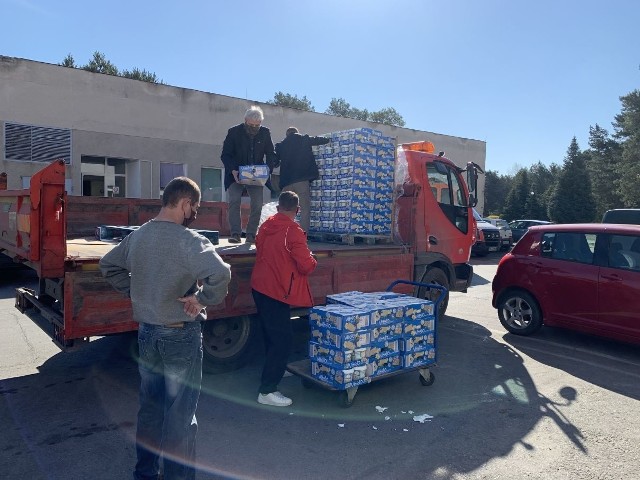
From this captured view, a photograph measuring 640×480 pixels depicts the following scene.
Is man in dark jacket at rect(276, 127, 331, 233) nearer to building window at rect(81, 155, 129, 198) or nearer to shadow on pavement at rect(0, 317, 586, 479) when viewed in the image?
shadow on pavement at rect(0, 317, 586, 479)

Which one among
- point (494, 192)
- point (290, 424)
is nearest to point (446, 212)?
point (290, 424)

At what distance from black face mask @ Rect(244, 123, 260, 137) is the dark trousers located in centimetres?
273

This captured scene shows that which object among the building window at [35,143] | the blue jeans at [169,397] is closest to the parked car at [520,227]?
the building window at [35,143]

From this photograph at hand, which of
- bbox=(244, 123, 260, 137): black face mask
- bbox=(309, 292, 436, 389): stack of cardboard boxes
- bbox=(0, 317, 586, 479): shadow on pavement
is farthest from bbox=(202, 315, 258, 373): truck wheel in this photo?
bbox=(244, 123, 260, 137): black face mask

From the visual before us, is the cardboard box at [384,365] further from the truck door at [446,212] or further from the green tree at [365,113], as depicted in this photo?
the green tree at [365,113]

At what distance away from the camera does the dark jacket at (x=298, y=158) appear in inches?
274

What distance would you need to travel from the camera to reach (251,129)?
21.9 ft

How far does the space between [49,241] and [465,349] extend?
206 inches

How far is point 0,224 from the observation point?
19.2 feet

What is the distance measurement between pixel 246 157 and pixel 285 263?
2.53 meters

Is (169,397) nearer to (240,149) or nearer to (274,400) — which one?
(274,400)

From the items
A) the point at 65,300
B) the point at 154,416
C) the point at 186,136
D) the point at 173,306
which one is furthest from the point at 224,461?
the point at 186,136

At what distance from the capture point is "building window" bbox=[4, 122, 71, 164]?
59.7 feet

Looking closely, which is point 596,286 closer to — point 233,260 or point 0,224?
point 233,260
